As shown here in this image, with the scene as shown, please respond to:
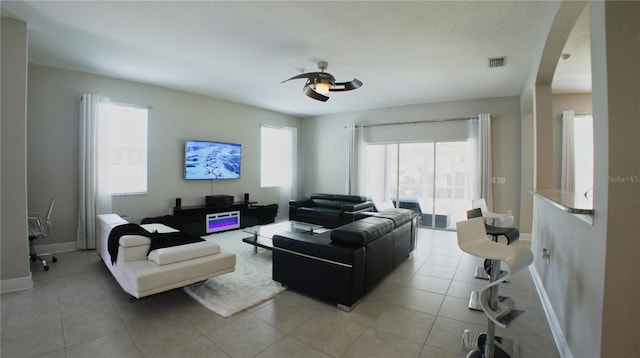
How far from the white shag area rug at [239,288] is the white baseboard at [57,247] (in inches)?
111

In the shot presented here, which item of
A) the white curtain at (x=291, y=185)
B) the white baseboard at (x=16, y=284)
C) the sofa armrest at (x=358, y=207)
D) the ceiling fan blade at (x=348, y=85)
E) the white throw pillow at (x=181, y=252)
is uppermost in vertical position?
the ceiling fan blade at (x=348, y=85)

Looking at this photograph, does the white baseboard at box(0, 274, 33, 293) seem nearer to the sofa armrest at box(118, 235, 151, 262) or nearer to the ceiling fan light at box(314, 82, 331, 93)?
the sofa armrest at box(118, 235, 151, 262)

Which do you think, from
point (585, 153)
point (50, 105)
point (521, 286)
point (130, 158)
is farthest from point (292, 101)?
point (585, 153)

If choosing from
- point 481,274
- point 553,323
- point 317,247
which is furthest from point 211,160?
point 553,323

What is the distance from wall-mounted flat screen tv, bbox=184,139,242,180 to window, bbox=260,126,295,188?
863 mm

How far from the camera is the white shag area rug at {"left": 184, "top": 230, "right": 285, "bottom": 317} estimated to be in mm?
2662

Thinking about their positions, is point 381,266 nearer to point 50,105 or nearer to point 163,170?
point 163,170

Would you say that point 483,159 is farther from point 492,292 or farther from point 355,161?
point 492,292

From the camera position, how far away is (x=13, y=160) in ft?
9.65

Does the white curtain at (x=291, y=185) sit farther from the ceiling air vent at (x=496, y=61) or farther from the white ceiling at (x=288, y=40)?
the ceiling air vent at (x=496, y=61)

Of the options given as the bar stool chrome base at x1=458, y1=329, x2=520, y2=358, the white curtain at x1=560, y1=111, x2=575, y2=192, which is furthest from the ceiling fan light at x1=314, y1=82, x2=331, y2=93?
the white curtain at x1=560, y1=111, x2=575, y2=192

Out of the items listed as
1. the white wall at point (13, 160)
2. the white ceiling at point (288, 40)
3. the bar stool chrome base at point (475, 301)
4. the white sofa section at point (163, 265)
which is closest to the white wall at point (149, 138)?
the white ceiling at point (288, 40)

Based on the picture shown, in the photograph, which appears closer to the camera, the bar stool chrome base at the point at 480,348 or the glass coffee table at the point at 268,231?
the bar stool chrome base at the point at 480,348

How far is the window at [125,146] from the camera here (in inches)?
187
